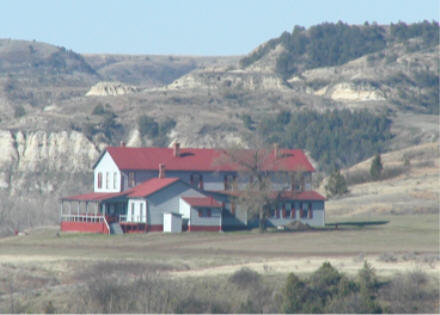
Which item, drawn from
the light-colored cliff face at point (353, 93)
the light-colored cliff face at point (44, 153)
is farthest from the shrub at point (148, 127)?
the light-colored cliff face at point (353, 93)

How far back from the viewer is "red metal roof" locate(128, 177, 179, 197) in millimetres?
71062

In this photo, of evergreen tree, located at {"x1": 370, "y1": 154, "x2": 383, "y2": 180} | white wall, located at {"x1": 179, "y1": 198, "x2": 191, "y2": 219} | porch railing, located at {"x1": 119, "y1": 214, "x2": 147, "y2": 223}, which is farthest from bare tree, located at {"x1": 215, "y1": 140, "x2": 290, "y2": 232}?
evergreen tree, located at {"x1": 370, "y1": 154, "x2": 383, "y2": 180}

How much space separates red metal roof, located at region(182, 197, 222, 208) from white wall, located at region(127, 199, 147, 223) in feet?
8.97

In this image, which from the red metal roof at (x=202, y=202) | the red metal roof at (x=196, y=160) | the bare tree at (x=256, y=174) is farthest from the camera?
the red metal roof at (x=196, y=160)

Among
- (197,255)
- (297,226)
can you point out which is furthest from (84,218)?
(197,255)

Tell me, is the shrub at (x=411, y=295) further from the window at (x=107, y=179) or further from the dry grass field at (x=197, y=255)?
the window at (x=107, y=179)

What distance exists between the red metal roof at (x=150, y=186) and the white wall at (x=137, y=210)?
1.64 ft

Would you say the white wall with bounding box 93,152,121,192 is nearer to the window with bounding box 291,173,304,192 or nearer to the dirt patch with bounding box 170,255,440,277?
the window with bounding box 291,173,304,192

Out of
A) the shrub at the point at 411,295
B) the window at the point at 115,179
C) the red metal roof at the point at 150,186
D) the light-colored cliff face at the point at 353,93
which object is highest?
the light-colored cliff face at the point at 353,93

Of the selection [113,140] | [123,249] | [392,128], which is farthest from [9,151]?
[123,249]

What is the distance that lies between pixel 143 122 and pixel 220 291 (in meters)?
104

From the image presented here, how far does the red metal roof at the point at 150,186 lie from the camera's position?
71062mm

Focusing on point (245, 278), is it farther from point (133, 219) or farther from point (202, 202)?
point (133, 219)

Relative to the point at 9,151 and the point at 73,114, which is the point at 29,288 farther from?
the point at 73,114
